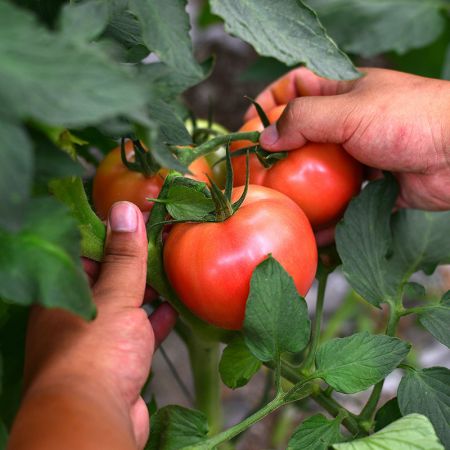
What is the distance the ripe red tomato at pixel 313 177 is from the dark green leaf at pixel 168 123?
0.17m

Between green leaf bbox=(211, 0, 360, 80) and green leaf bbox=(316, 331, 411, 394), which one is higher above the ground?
green leaf bbox=(211, 0, 360, 80)

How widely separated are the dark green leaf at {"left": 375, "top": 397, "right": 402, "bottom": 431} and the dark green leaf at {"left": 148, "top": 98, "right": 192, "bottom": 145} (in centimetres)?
31

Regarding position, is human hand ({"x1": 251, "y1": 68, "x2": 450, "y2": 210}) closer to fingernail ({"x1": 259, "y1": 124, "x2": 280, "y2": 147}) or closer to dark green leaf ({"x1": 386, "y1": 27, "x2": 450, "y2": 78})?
fingernail ({"x1": 259, "y1": 124, "x2": 280, "y2": 147})

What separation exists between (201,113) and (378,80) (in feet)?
3.72

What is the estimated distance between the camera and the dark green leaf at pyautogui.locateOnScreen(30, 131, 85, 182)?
34cm

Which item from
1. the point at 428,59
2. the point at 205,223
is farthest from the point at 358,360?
the point at 428,59

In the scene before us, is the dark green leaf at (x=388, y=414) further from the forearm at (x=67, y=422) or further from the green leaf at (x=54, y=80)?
the green leaf at (x=54, y=80)

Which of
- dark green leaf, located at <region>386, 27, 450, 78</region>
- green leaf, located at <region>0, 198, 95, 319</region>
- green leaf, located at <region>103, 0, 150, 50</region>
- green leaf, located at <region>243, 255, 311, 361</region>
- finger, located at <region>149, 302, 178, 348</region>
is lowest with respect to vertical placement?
finger, located at <region>149, 302, 178, 348</region>

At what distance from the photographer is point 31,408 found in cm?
38

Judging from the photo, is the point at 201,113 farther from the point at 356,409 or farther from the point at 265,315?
the point at 265,315

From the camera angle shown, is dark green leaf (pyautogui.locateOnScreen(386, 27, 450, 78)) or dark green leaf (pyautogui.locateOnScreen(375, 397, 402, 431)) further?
dark green leaf (pyautogui.locateOnScreen(386, 27, 450, 78))

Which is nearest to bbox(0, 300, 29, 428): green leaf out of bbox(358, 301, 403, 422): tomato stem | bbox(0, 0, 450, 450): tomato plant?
bbox(0, 0, 450, 450): tomato plant

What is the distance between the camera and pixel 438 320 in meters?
0.58

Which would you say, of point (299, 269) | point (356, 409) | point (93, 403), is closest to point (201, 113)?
point (356, 409)
